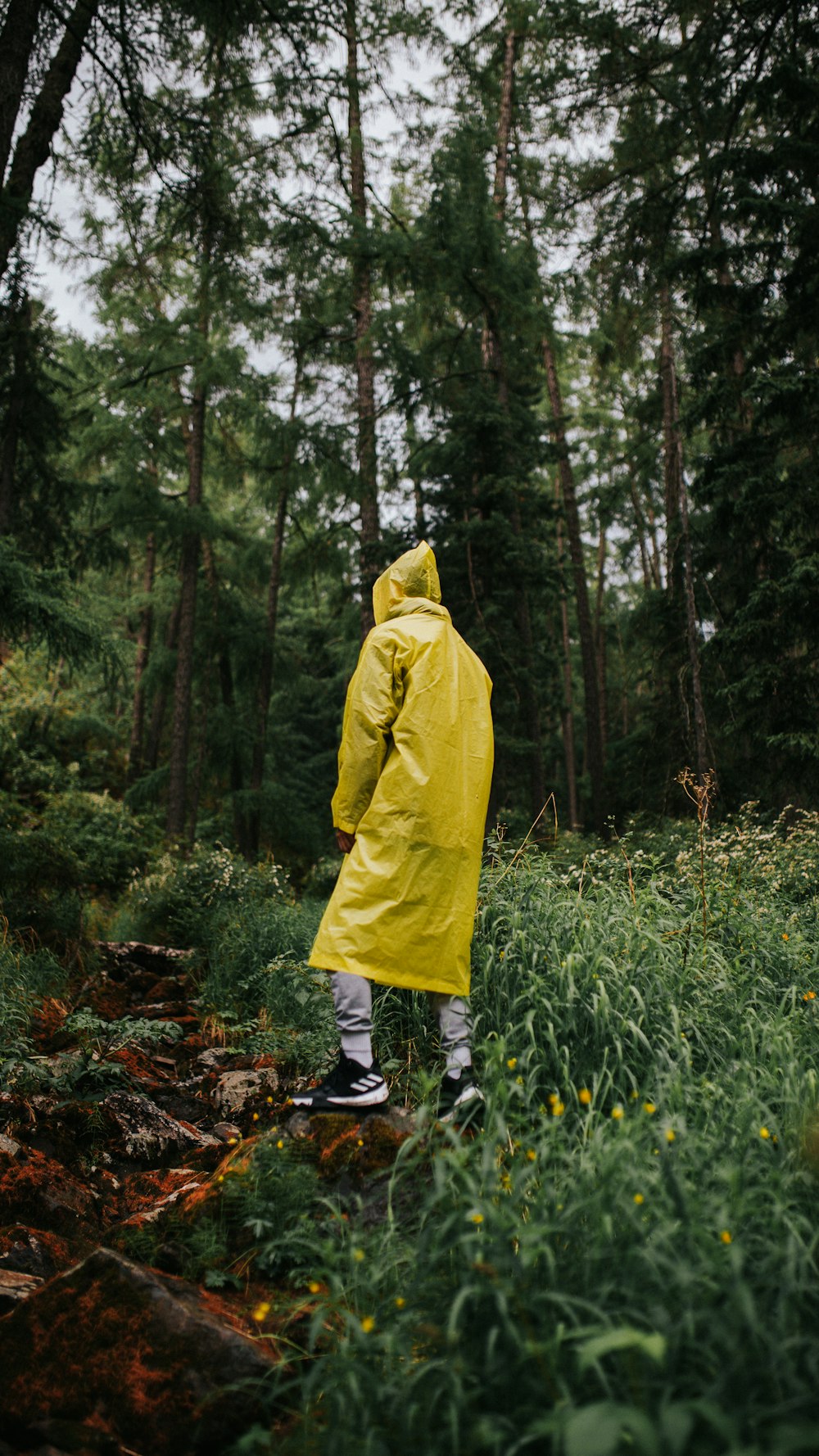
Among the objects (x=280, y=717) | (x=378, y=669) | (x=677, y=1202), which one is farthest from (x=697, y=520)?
(x=677, y=1202)

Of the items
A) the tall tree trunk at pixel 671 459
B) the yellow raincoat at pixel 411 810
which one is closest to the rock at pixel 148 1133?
the yellow raincoat at pixel 411 810

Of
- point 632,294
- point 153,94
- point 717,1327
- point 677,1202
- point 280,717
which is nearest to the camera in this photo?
point 717,1327

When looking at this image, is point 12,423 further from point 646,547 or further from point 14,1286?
point 646,547

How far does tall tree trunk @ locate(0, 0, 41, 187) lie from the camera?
626cm

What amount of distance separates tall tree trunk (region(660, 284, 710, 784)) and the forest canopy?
6cm

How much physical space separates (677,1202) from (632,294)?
10736 millimetres

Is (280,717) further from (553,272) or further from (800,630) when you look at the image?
(800,630)

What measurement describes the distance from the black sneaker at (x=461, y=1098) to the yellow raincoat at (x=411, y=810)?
1.00 ft

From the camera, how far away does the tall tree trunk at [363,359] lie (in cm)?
1045

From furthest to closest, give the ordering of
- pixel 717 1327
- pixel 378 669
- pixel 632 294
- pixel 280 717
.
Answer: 1. pixel 280 717
2. pixel 632 294
3. pixel 378 669
4. pixel 717 1327

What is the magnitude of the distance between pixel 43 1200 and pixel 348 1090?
48.3 inches

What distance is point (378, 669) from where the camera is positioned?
3240 millimetres

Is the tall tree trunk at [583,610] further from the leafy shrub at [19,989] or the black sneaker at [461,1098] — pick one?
the black sneaker at [461,1098]

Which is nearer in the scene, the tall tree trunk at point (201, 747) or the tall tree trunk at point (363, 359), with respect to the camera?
the tall tree trunk at point (363, 359)
